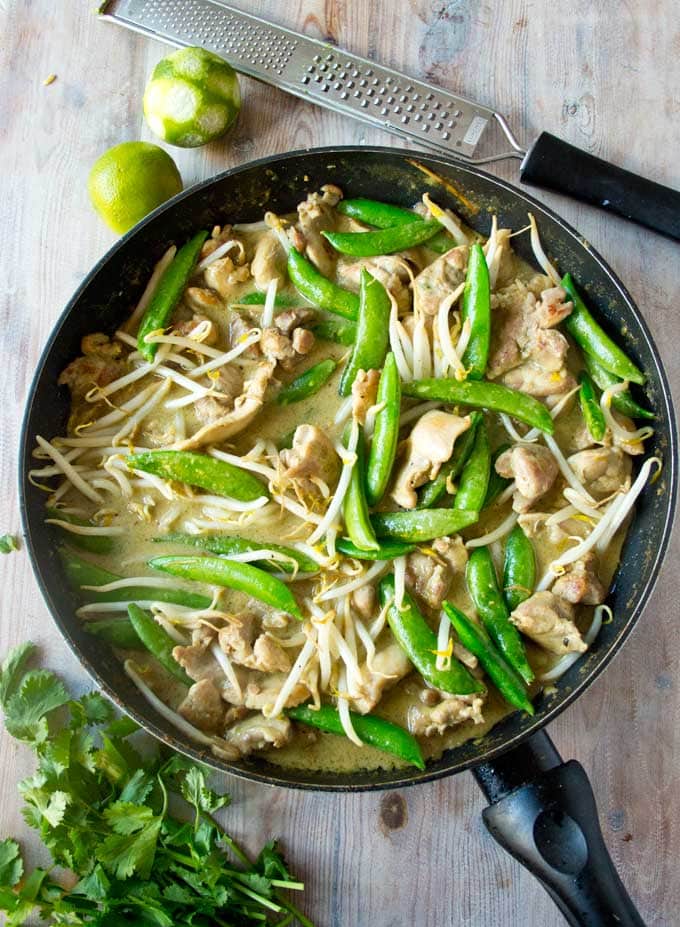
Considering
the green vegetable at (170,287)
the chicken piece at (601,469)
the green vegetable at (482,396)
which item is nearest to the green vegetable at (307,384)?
the green vegetable at (482,396)

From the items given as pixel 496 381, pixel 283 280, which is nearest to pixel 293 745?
pixel 496 381

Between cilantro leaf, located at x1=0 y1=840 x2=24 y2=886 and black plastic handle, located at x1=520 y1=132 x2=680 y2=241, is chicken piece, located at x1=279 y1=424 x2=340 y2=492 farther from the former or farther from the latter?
cilantro leaf, located at x1=0 y1=840 x2=24 y2=886

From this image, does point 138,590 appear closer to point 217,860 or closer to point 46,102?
point 217,860

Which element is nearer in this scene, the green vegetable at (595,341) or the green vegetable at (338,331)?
the green vegetable at (595,341)

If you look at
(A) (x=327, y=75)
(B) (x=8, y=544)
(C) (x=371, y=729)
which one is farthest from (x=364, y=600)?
(A) (x=327, y=75)

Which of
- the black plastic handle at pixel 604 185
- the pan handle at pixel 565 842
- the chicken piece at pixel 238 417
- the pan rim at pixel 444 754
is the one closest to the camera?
the pan handle at pixel 565 842

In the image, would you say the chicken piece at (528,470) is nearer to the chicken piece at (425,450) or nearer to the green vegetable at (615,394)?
the chicken piece at (425,450)
